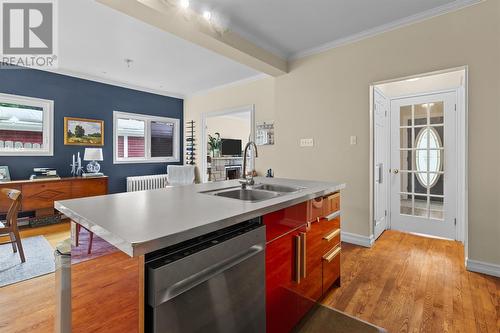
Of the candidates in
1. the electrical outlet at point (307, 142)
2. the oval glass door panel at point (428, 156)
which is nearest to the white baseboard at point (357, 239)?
the oval glass door panel at point (428, 156)

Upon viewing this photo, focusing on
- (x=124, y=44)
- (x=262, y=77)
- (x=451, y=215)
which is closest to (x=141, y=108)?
(x=124, y=44)

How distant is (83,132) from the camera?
4.64m

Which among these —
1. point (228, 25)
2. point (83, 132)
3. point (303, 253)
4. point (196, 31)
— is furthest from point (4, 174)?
point (303, 253)

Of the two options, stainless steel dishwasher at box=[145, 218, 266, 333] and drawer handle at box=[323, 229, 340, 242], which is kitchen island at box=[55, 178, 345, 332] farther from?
drawer handle at box=[323, 229, 340, 242]

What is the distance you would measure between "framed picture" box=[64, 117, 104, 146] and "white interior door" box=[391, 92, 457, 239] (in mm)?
5247

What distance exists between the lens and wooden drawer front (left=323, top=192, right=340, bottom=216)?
1.82 m

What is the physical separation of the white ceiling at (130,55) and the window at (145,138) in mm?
747

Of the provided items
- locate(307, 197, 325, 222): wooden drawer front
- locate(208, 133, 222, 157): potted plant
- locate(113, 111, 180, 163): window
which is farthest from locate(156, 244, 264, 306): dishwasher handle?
Answer: locate(208, 133, 222, 157): potted plant

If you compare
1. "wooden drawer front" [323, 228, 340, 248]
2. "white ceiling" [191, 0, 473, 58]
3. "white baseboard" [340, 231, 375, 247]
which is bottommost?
"white baseboard" [340, 231, 375, 247]

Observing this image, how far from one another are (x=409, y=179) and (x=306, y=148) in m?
1.52

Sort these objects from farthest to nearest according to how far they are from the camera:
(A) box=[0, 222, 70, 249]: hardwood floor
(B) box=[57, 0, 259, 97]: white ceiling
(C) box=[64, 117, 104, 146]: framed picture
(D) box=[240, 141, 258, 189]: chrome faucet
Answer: (C) box=[64, 117, 104, 146]: framed picture < (A) box=[0, 222, 70, 249]: hardwood floor < (B) box=[57, 0, 259, 97]: white ceiling < (D) box=[240, 141, 258, 189]: chrome faucet

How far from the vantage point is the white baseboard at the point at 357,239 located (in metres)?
3.01

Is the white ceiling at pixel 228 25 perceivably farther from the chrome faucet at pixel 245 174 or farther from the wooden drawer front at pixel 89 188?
the wooden drawer front at pixel 89 188

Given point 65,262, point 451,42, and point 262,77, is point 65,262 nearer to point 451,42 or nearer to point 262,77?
point 451,42
